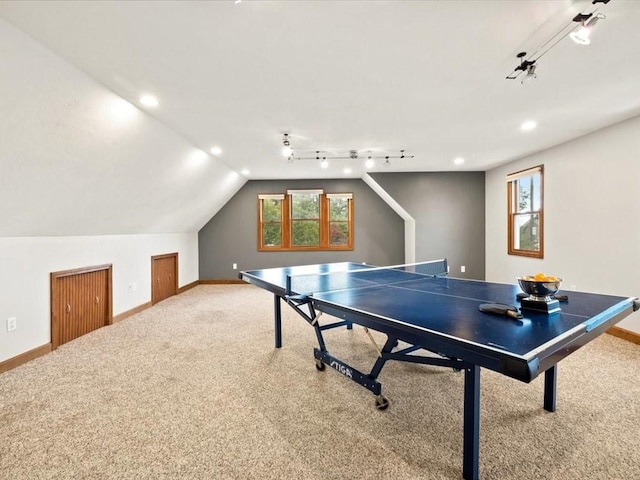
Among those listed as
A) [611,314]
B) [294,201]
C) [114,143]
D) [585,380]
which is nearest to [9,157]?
[114,143]

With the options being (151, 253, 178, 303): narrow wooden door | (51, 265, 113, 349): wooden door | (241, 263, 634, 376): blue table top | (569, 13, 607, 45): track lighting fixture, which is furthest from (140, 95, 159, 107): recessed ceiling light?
(151, 253, 178, 303): narrow wooden door

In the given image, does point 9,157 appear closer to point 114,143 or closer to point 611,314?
point 114,143

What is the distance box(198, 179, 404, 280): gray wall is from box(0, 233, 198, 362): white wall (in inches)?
84.8

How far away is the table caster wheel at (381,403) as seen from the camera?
7.25 ft

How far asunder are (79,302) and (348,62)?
397 centimetres

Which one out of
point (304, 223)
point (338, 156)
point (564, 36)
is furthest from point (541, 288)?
point (304, 223)

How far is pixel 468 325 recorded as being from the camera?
151 cm

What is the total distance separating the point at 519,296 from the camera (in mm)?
2010

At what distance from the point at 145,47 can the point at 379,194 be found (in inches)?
216

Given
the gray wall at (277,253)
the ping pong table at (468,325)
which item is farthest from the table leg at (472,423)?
the gray wall at (277,253)

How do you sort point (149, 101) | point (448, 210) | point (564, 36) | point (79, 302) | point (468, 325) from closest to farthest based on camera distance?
point (468, 325), point (564, 36), point (149, 101), point (79, 302), point (448, 210)

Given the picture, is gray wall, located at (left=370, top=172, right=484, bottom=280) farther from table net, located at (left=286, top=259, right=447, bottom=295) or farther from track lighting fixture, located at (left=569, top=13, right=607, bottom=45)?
track lighting fixture, located at (left=569, top=13, right=607, bottom=45)

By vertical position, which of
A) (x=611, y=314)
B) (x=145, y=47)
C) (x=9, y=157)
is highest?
(x=145, y=47)

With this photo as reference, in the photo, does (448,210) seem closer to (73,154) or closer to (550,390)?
(550,390)
